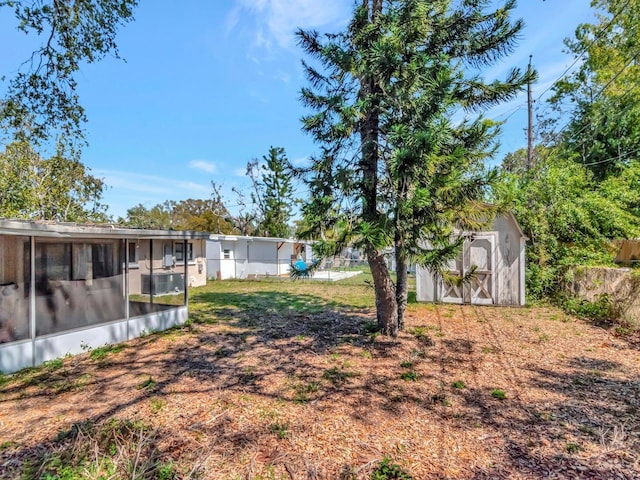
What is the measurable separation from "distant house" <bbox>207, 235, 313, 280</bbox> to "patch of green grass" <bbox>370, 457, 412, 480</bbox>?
46.2 feet

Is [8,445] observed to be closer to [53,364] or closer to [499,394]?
[53,364]

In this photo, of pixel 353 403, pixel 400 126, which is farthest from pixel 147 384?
pixel 400 126

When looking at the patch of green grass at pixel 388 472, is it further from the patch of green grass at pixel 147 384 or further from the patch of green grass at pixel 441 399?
the patch of green grass at pixel 147 384

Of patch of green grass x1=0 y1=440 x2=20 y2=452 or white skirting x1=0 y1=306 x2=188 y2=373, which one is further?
white skirting x1=0 y1=306 x2=188 y2=373

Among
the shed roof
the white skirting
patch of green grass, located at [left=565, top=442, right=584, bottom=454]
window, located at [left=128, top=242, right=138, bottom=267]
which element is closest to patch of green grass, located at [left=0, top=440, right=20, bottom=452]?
the white skirting

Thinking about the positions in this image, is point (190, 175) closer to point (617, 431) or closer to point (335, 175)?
point (335, 175)

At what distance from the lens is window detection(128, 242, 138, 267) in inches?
286

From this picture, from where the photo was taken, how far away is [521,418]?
3.41 m

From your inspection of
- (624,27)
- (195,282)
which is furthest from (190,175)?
(624,27)

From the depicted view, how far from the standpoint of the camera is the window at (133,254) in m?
7.26

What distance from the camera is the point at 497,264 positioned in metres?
9.45

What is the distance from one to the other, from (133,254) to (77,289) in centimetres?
157

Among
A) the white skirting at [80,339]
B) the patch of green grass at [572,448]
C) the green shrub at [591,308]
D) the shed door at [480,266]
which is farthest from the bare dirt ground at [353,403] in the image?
the shed door at [480,266]

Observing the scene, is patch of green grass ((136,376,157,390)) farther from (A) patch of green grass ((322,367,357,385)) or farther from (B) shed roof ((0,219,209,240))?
(B) shed roof ((0,219,209,240))
